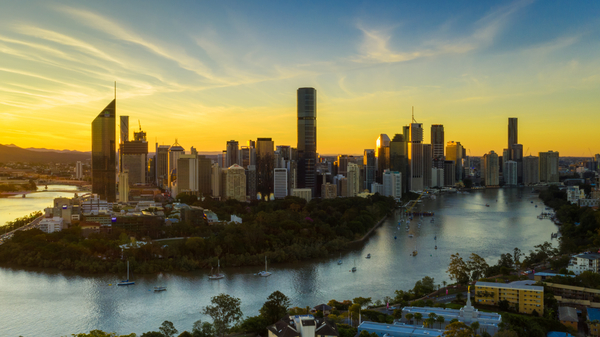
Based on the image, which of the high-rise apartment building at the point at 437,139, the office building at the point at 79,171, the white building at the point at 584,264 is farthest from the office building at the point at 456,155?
the white building at the point at 584,264

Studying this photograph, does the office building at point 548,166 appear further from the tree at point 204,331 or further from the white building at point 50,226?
the tree at point 204,331

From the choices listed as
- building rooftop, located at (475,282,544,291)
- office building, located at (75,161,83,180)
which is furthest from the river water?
office building, located at (75,161,83,180)

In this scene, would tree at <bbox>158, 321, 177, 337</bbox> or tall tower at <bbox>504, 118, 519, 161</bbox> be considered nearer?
tree at <bbox>158, 321, 177, 337</bbox>

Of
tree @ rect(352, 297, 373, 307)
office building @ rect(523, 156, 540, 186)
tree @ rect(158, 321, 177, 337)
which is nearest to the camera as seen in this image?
tree @ rect(158, 321, 177, 337)

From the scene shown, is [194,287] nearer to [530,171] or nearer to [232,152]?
[232,152]

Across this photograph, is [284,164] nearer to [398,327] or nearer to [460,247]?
[460,247]

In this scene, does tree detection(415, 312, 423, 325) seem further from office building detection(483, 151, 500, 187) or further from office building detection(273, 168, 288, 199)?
office building detection(483, 151, 500, 187)

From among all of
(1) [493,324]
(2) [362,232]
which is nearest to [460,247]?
(2) [362,232]
